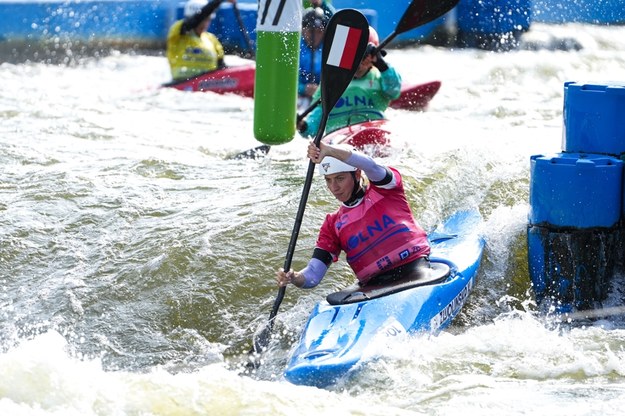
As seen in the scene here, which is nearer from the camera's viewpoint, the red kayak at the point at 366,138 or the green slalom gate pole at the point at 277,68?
the green slalom gate pole at the point at 277,68

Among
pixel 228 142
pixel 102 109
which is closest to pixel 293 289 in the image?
pixel 228 142

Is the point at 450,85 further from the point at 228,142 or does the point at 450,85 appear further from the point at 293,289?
the point at 293,289

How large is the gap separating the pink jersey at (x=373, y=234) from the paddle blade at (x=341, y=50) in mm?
591

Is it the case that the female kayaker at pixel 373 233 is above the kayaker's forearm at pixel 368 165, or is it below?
below

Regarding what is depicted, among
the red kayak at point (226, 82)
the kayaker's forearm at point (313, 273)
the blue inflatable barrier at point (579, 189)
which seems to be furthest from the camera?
the red kayak at point (226, 82)

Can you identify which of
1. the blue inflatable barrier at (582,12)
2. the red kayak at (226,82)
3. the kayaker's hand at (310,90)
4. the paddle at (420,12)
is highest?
the paddle at (420,12)

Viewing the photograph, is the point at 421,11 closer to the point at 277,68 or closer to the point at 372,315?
the point at 277,68

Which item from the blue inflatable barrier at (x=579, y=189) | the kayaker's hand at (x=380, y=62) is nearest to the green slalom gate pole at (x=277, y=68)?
the kayaker's hand at (x=380, y=62)

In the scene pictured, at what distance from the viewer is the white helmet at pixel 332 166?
455 cm

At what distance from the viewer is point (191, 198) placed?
259 inches

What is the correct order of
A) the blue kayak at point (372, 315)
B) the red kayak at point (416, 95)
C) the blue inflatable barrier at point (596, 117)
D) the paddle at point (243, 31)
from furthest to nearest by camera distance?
the paddle at point (243, 31), the red kayak at point (416, 95), the blue inflatable barrier at point (596, 117), the blue kayak at point (372, 315)

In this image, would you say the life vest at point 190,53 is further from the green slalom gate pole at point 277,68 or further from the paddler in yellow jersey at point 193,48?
the green slalom gate pole at point 277,68

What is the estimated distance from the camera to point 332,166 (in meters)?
4.59

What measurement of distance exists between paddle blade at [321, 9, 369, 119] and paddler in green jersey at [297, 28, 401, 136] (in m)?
1.78
